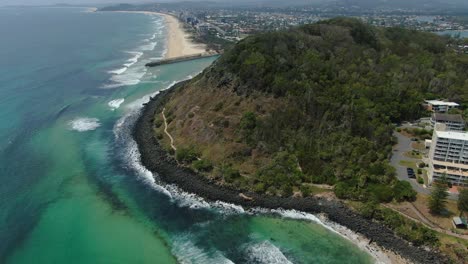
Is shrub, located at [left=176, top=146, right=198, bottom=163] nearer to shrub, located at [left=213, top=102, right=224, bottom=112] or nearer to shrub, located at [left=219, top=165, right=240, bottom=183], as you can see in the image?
shrub, located at [left=219, top=165, right=240, bottom=183]

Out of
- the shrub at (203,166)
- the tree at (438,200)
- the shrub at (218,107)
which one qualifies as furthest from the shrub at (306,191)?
the shrub at (218,107)

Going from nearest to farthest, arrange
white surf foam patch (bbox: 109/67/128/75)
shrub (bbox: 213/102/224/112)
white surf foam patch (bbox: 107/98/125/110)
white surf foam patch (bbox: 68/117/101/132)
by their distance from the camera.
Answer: shrub (bbox: 213/102/224/112) → white surf foam patch (bbox: 68/117/101/132) → white surf foam patch (bbox: 107/98/125/110) → white surf foam patch (bbox: 109/67/128/75)

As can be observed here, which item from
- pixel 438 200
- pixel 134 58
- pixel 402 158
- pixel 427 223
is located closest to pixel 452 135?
pixel 402 158

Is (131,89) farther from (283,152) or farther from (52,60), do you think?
(283,152)

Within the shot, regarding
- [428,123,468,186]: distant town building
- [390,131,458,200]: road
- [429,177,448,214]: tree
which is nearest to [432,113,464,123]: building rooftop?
[390,131,458,200]: road

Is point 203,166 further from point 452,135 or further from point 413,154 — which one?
point 452,135
